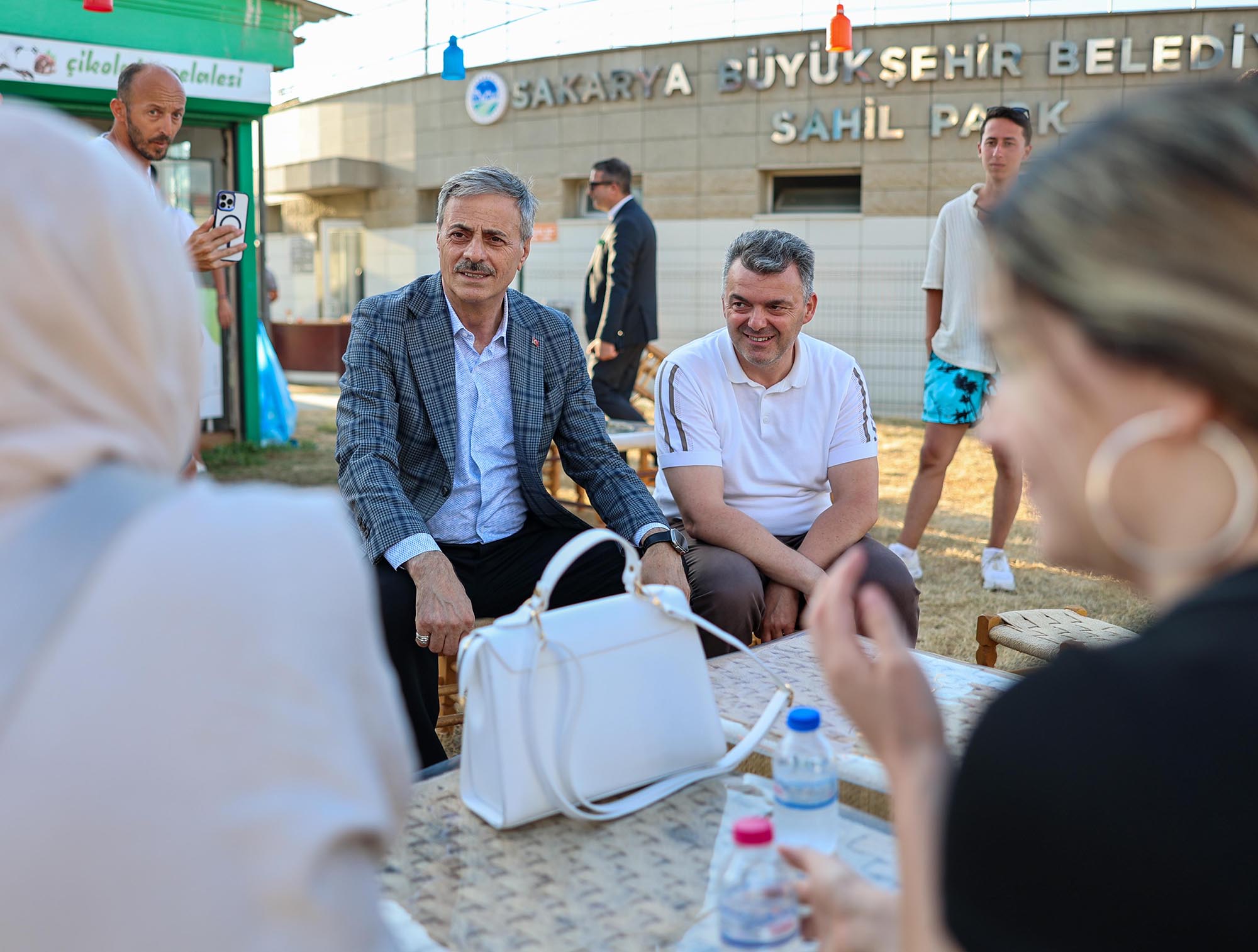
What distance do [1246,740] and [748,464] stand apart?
8.31 ft

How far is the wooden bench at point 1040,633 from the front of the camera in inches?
116

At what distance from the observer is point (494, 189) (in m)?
3.12

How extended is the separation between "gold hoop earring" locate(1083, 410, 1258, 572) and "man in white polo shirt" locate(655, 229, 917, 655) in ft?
7.18

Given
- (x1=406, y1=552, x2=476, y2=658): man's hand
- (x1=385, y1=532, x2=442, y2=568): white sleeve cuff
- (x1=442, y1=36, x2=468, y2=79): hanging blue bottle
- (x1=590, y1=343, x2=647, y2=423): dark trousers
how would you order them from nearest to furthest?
1. (x1=406, y1=552, x2=476, y2=658): man's hand
2. (x1=385, y1=532, x2=442, y2=568): white sleeve cuff
3. (x1=590, y1=343, x2=647, y2=423): dark trousers
4. (x1=442, y1=36, x2=468, y2=79): hanging blue bottle

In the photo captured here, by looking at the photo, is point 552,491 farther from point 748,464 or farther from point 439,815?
point 439,815

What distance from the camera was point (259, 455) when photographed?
857cm

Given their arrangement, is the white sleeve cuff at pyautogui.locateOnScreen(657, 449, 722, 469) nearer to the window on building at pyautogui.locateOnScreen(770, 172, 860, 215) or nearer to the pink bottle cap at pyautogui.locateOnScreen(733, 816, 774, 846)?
the pink bottle cap at pyautogui.locateOnScreen(733, 816, 774, 846)

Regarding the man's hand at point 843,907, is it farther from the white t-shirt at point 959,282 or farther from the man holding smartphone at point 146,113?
the white t-shirt at point 959,282

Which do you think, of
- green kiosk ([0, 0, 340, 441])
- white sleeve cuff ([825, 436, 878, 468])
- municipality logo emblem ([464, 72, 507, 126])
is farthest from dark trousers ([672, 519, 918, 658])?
municipality logo emblem ([464, 72, 507, 126])

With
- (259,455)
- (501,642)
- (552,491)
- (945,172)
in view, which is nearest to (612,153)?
(945,172)

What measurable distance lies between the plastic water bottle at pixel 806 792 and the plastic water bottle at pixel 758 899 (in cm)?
28

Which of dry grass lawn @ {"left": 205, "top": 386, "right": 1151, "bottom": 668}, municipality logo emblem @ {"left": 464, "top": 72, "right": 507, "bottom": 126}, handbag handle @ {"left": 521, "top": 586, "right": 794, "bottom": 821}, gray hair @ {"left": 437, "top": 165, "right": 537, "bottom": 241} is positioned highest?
municipality logo emblem @ {"left": 464, "top": 72, "right": 507, "bottom": 126}

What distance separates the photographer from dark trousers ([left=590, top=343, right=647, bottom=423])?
694 centimetres

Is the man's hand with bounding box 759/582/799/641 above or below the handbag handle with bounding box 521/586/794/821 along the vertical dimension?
below
